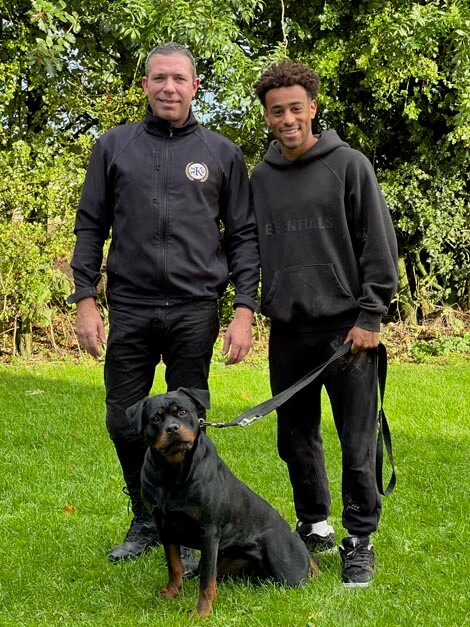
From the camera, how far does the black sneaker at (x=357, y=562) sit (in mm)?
3838

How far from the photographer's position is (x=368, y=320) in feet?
12.1

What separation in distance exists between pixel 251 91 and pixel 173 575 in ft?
23.5

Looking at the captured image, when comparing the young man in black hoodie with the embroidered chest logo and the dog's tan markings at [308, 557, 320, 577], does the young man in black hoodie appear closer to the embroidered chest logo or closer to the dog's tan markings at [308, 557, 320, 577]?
the dog's tan markings at [308, 557, 320, 577]

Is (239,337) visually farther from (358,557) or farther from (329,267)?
(358,557)

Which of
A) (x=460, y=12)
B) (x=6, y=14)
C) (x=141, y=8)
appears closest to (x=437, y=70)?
(x=460, y=12)

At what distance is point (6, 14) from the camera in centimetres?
1118

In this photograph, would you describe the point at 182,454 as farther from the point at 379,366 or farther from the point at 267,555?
the point at 379,366

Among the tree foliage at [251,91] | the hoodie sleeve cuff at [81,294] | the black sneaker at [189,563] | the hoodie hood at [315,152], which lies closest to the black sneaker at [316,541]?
the black sneaker at [189,563]

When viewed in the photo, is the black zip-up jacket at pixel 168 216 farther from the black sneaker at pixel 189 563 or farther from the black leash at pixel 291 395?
the black sneaker at pixel 189 563

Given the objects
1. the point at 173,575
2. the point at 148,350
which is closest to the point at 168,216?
the point at 148,350

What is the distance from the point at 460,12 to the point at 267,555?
898 centimetres

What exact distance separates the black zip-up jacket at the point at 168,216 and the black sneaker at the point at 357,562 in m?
1.25

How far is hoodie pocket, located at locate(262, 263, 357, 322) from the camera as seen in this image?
376 centimetres

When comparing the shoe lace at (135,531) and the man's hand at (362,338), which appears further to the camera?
the shoe lace at (135,531)
